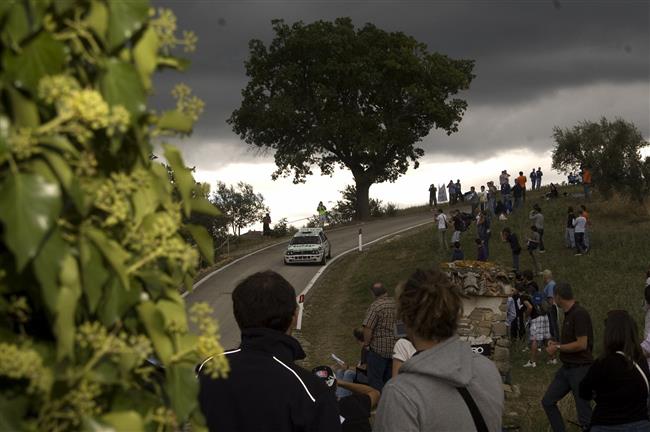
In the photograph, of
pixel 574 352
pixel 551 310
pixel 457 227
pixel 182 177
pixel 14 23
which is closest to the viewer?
pixel 14 23

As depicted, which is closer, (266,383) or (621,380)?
(266,383)

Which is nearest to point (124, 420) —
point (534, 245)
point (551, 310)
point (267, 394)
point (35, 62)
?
point (35, 62)

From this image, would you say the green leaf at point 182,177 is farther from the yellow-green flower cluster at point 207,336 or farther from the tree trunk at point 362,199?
the tree trunk at point 362,199

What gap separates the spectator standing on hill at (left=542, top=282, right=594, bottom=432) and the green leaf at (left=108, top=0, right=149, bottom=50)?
898 centimetres

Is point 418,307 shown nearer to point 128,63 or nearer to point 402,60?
point 128,63

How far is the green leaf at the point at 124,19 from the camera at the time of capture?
6.10 ft

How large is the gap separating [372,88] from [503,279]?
1530 inches

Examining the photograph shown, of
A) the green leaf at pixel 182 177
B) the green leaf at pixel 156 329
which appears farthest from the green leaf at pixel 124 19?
the green leaf at pixel 156 329

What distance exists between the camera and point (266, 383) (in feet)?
13.5

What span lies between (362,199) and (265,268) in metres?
24.7

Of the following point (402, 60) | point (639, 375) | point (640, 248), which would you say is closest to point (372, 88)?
point (402, 60)

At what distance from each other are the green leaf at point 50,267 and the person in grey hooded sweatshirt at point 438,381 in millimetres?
2597

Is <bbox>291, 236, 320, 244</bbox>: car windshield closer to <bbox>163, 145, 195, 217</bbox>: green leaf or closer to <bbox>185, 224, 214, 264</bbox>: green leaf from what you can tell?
<bbox>185, 224, 214, 264</bbox>: green leaf

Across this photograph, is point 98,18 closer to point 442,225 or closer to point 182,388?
point 182,388
